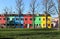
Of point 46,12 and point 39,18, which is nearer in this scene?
point 46,12

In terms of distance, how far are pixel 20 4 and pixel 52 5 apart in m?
10.5

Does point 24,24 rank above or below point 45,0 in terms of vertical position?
below

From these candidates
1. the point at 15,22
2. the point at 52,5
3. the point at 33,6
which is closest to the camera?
the point at 52,5

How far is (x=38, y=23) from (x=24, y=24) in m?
5.92

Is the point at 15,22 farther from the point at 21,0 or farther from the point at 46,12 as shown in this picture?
the point at 46,12

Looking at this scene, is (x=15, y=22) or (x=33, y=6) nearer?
(x=33, y=6)

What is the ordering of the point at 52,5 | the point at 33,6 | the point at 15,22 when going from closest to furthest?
the point at 52,5 → the point at 33,6 → the point at 15,22

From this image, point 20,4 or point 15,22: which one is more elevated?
point 20,4

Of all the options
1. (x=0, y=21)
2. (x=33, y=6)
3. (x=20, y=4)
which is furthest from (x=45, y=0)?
(x=0, y=21)

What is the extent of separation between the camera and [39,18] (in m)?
89.8

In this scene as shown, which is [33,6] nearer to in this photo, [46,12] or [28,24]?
[46,12]

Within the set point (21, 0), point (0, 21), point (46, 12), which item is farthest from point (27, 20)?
point (46, 12)

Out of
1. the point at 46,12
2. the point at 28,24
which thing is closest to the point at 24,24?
the point at 28,24

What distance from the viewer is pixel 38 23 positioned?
89.0m
